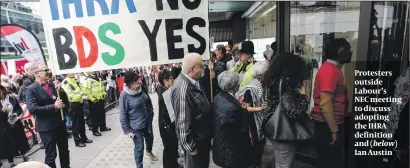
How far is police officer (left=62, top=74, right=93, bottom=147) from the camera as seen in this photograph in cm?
411

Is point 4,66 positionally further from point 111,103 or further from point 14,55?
point 111,103

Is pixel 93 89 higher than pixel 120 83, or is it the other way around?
pixel 120 83

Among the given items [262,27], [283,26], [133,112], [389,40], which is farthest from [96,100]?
[389,40]

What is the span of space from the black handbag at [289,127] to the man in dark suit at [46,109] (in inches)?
86.4

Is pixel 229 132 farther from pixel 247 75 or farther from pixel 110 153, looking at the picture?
pixel 110 153

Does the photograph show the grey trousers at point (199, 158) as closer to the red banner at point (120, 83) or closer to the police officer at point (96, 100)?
the red banner at point (120, 83)

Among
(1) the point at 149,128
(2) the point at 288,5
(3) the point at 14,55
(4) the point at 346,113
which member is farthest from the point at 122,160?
(2) the point at 288,5

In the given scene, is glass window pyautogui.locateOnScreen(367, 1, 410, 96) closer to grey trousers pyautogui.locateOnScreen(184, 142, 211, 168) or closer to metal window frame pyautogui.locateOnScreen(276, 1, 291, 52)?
metal window frame pyautogui.locateOnScreen(276, 1, 291, 52)

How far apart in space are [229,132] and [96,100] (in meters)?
2.70

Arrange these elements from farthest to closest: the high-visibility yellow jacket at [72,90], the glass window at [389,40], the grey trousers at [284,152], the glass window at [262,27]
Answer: the high-visibility yellow jacket at [72,90] < the glass window at [262,27] < the glass window at [389,40] < the grey trousers at [284,152]

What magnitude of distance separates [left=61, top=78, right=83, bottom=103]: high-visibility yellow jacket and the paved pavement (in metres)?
0.59

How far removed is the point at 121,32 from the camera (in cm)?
194

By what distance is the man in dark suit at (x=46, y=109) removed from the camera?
8.98 feet

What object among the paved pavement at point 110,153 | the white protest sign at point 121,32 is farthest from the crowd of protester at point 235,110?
the paved pavement at point 110,153
